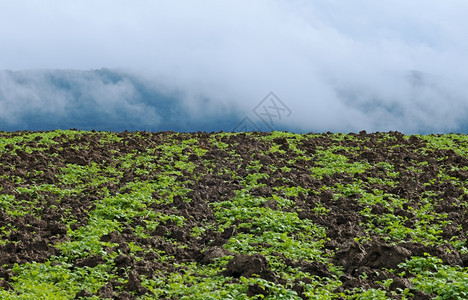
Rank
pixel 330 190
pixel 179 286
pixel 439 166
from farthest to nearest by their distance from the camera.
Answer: pixel 439 166 < pixel 330 190 < pixel 179 286

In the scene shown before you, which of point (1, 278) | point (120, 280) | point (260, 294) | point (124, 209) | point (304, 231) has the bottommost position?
point (1, 278)

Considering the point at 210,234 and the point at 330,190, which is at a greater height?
the point at 330,190

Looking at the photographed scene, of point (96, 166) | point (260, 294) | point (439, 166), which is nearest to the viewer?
point (260, 294)

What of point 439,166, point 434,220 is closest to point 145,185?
point 434,220

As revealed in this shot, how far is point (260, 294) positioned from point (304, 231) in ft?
16.9

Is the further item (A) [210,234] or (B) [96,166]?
(B) [96,166]

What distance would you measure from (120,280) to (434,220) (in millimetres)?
9821

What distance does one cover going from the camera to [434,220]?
1659cm

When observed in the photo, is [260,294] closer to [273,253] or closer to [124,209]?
[273,253]

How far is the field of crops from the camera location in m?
11.4

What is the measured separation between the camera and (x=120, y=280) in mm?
11633

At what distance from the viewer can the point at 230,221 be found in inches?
634

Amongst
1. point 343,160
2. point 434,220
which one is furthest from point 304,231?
point 343,160

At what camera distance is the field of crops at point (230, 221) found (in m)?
11.4
